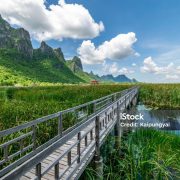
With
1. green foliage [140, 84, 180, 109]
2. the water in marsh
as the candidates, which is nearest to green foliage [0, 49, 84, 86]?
green foliage [140, 84, 180, 109]

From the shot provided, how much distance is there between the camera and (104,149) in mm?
8078

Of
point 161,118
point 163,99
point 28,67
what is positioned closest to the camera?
point 161,118

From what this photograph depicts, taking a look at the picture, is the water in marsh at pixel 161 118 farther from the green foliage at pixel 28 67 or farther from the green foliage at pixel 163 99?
the green foliage at pixel 28 67

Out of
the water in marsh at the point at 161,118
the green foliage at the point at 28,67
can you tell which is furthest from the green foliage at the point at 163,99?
the green foliage at the point at 28,67

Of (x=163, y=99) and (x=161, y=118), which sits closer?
(x=161, y=118)

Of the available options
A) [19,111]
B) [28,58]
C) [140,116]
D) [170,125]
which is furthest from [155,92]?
[28,58]

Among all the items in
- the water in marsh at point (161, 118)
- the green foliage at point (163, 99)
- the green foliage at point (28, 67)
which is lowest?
the water in marsh at point (161, 118)

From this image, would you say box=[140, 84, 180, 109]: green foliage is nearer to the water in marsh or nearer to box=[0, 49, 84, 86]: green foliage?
the water in marsh

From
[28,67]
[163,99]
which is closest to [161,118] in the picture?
[163,99]

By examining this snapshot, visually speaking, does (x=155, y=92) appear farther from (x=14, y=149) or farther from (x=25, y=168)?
(x=25, y=168)

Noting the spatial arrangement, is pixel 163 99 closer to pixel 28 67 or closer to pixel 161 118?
pixel 161 118

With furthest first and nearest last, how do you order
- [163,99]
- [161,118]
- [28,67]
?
1. [28,67]
2. [163,99]
3. [161,118]

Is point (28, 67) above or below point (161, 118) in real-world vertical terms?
above

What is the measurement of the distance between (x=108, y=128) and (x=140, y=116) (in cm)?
1214
